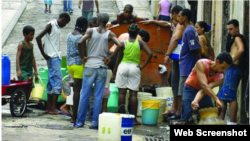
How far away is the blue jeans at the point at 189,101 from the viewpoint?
8.96 meters

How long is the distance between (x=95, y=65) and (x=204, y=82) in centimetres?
214

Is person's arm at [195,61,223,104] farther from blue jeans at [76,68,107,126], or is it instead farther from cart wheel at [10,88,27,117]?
cart wheel at [10,88,27,117]

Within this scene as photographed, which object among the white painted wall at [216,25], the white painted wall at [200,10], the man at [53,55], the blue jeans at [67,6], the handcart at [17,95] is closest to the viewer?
the handcart at [17,95]

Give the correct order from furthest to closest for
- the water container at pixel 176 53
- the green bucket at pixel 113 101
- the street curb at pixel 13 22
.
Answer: the street curb at pixel 13 22
the green bucket at pixel 113 101
the water container at pixel 176 53

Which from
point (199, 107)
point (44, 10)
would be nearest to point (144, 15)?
point (44, 10)

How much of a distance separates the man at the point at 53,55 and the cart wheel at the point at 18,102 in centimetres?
63

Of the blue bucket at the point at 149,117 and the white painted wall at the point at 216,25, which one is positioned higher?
the white painted wall at the point at 216,25

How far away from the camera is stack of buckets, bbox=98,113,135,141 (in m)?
8.52

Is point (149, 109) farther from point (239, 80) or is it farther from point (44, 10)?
point (44, 10)

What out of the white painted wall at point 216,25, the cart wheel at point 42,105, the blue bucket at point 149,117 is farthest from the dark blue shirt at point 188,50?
the cart wheel at point 42,105

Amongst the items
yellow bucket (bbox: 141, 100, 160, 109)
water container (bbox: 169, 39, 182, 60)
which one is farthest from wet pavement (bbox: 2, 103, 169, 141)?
water container (bbox: 169, 39, 182, 60)

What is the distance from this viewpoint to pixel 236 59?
387 inches

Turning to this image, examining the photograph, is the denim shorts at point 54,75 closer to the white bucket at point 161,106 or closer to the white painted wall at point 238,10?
the white bucket at point 161,106

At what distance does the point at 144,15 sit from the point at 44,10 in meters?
3.87
